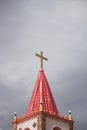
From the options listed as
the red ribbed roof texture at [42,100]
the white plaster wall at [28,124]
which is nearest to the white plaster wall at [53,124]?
the red ribbed roof texture at [42,100]

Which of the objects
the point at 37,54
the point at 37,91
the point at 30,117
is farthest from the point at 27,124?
the point at 37,54

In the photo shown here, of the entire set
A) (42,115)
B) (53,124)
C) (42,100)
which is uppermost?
(42,100)

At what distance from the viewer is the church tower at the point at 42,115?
137ft

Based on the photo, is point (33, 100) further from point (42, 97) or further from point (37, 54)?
point (37, 54)

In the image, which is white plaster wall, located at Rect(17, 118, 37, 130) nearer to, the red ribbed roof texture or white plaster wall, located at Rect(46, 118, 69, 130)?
the red ribbed roof texture

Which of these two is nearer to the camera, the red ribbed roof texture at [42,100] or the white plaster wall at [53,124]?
the white plaster wall at [53,124]

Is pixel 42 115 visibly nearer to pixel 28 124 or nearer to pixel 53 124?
pixel 53 124

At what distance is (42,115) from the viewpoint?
41.5 metres

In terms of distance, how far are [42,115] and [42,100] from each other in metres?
1.91

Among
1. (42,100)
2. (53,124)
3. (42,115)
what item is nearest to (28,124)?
(42,115)

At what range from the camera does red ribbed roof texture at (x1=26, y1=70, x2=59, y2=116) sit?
4278cm

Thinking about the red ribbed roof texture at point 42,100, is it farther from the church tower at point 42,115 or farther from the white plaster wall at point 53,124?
the white plaster wall at point 53,124

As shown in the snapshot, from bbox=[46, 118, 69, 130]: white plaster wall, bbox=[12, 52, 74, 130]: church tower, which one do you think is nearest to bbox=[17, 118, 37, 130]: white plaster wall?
Answer: bbox=[12, 52, 74, 130]: church tower

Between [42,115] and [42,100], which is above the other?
[42,100]
